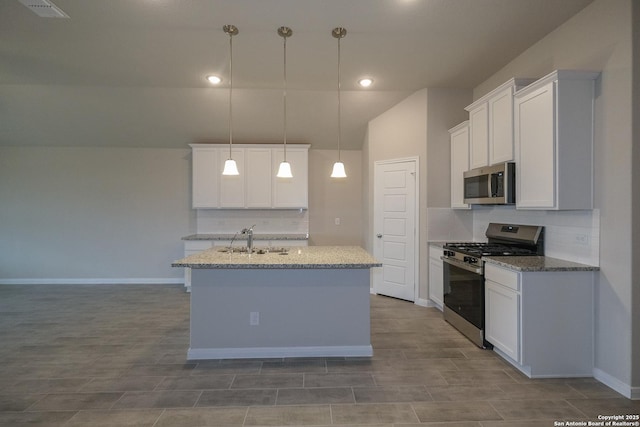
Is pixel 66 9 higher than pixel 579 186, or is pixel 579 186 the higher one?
pixel 66 9

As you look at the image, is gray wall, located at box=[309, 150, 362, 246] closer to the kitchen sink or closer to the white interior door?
the white interior door

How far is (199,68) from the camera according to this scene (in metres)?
4.14

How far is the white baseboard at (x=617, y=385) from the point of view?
246 cm

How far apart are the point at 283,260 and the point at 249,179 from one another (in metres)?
3.17

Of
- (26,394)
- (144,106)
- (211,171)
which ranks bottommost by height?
(26,394)

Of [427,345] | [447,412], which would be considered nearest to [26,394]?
[447,412]

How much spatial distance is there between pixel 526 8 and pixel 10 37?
493cm

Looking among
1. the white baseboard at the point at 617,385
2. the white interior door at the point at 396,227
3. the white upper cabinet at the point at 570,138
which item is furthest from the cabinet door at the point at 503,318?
the white interior door at the point at 396,227

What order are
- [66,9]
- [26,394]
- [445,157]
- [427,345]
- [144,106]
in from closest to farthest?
[26,394] → [66,9] → [427,345] → [445,157] → [144,106]

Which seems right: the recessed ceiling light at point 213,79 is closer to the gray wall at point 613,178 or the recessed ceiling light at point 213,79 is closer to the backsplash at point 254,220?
the backsplash at point 254,220

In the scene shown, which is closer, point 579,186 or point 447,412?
point 447,412

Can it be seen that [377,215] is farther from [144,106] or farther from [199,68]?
[144,106]

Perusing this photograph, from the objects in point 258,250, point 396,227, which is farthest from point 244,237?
point 396,227

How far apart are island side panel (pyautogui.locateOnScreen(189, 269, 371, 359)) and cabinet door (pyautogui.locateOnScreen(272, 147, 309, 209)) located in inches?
112
